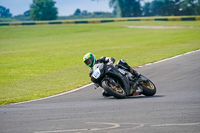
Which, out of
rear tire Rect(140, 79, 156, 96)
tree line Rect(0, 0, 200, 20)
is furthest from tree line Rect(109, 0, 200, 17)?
rear tire Rect(140, 79, 156, 96)

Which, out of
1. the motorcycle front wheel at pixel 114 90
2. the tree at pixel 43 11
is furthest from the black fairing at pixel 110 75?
the tree at pixel 43 11

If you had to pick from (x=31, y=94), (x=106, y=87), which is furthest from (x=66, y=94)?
(x=106, y=87)

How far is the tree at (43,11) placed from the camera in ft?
334

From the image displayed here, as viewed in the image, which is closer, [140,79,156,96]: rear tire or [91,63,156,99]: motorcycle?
[91,63,156,99]: motorcycle

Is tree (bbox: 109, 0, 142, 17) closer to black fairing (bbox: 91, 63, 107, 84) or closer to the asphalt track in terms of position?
the asphalt track

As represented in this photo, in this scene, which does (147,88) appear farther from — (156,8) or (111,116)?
(156,8)

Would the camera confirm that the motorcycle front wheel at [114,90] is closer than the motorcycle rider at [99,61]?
Yes

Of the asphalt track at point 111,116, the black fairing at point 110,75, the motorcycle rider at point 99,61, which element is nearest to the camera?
the asphalt track at point 111,116

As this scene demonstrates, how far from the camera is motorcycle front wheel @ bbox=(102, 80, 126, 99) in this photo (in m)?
10.6

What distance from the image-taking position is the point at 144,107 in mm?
9055

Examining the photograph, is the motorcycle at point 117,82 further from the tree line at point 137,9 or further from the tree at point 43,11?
the tree at point 43,11

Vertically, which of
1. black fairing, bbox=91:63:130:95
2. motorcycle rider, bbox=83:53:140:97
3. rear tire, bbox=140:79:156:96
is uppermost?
motorcycle rider, bbox=83:53:140:97

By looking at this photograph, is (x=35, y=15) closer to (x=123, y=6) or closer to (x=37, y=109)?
(x=123, y=6)

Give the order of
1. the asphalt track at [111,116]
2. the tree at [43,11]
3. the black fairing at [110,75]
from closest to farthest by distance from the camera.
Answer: the asphalt track at [111,116]
the black fairing at [110,75]
the tree at [43,11]
